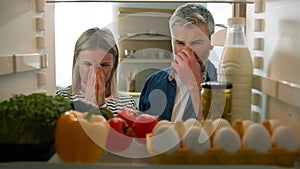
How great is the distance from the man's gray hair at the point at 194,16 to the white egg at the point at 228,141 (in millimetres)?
413

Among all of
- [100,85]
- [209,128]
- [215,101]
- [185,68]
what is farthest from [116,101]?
[209,128]

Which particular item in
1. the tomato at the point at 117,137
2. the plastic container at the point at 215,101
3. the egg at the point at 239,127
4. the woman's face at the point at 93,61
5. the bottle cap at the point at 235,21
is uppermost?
the bottle cap at the point at 235,21

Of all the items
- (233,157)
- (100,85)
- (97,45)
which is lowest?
(233,157)

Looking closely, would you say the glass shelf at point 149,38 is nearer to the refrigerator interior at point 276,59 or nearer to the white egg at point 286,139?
the refrigerator interior at point 276,59

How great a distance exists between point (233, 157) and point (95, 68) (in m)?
0.49

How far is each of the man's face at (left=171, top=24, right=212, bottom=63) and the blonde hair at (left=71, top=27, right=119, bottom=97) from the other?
18 cm

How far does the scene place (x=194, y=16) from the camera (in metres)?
0.95

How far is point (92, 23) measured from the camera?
1.04 m

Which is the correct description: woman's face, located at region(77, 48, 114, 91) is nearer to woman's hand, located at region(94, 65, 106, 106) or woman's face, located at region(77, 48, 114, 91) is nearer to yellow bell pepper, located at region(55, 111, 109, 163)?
woman's hand, located at region(94, 65, 106, 106)

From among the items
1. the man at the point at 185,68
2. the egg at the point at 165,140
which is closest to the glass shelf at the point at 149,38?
the man at the point at 185,68

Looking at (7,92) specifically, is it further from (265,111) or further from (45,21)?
(265,111)

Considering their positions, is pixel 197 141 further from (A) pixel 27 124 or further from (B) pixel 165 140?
(A) pixel 27 124

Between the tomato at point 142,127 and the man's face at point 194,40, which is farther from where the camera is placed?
the man's face at point 194,40

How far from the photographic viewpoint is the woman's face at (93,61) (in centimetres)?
96
